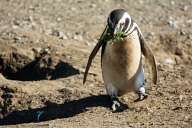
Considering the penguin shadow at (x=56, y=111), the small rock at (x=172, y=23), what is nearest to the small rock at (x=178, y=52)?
the small rock at (x=172, y=23)

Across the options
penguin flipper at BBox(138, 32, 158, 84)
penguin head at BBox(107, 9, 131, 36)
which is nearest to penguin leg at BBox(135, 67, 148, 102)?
penguin flipper at BBox(138, 32, 158, 84)

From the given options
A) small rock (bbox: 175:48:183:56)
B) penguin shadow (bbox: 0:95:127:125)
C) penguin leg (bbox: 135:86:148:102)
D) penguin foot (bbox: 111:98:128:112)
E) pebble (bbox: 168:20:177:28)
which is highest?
pebble (bbox: 168:20:177:28)

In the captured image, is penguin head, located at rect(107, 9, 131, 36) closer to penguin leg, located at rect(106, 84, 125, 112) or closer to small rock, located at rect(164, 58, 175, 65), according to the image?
penguin leg, located at rect(106, 84, 125, 112)

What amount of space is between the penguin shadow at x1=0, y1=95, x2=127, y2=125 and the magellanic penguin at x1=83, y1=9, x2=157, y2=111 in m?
0.14

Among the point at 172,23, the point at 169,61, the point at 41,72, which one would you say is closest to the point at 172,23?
the point at 172,23

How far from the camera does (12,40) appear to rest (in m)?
7.20

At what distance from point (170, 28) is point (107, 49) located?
2.32 metres

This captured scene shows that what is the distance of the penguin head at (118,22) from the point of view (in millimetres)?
5320

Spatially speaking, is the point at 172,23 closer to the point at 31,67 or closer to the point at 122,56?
the point at 31,67

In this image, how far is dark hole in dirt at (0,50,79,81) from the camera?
6.67 meters

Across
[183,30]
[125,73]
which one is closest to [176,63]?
[183,30]

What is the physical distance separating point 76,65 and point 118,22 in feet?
4.41

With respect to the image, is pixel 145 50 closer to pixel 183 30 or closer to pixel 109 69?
pixel 109 69

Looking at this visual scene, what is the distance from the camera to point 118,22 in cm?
536
